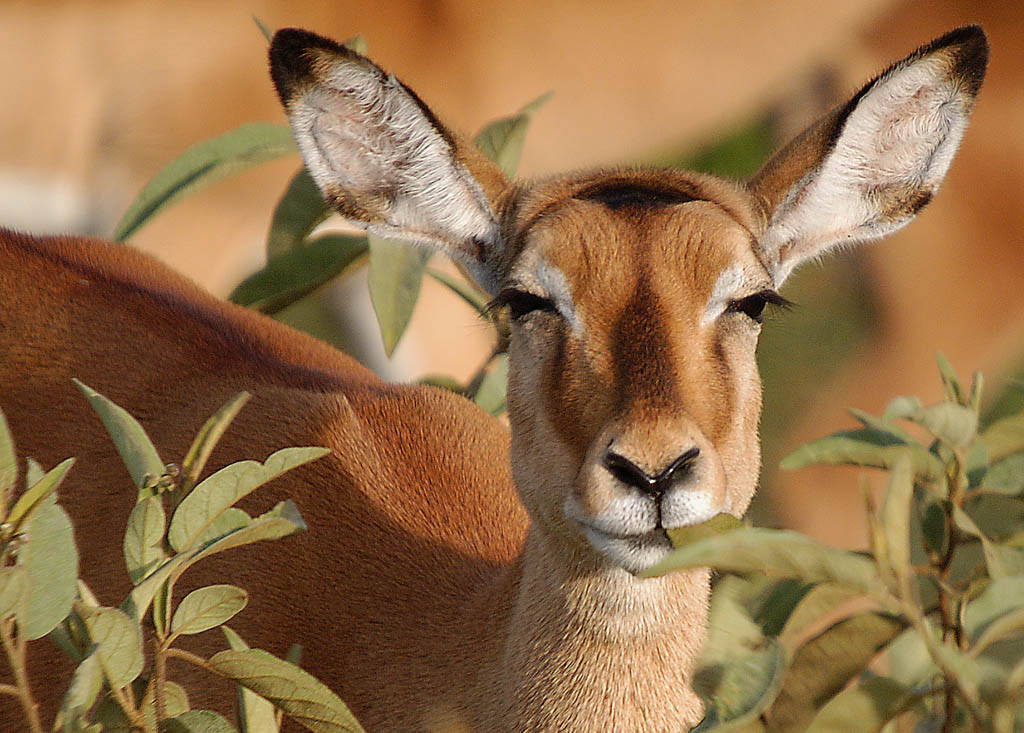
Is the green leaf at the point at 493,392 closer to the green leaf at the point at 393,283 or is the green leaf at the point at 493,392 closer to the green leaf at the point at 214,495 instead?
the green leaf at the point at 393,283

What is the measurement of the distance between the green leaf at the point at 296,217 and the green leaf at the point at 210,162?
0.55 ft

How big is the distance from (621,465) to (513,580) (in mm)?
549

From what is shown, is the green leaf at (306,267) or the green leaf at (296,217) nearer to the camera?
the green leaf at (306,267)

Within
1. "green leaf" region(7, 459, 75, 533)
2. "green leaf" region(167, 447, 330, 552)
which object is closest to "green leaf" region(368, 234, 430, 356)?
"green leaf" region(167, 447, 330, 552)

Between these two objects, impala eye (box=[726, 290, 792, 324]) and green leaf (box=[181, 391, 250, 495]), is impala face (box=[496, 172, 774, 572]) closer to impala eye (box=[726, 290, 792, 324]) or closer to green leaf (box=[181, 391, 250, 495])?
impala eye (box=[726, 290, 792, 324])

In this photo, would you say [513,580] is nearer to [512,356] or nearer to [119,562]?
[512,356]

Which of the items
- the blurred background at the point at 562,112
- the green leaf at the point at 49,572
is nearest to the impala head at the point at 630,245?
the green leaf at the point at 49,572

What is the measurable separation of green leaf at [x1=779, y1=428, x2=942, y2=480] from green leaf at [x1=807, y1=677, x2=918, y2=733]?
34 centimetres

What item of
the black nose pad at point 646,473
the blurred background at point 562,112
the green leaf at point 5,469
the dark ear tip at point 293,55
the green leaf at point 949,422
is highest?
the dark ear tip at point 293,55

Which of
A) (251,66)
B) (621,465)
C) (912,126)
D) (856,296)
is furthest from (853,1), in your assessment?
(621,465)

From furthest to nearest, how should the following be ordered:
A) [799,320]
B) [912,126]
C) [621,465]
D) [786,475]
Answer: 1. [799,320]
2. [786,475]
3. [912,126]
4. [621,465]

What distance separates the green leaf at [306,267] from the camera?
347 centimetres

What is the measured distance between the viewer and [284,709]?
184cm

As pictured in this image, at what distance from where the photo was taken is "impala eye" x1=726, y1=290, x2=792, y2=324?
251cm
